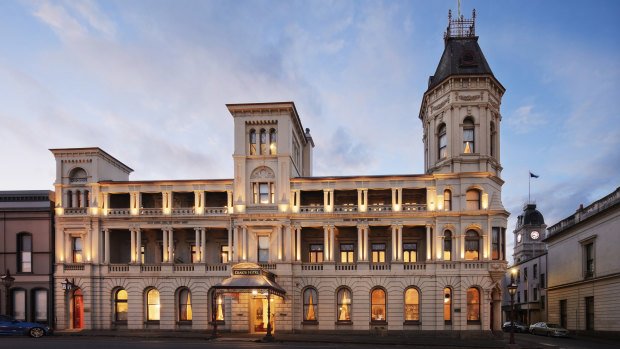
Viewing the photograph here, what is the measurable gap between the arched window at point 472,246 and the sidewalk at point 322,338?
6.00 metres

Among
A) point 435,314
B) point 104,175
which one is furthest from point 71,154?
point 435,314

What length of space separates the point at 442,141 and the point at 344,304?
15.2 m

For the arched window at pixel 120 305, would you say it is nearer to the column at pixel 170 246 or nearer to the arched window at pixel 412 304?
the column at pixel 170 246

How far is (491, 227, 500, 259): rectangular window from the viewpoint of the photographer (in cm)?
3519

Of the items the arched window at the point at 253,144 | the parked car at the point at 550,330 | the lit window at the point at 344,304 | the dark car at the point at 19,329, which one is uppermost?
the arched window at the point at 253,144

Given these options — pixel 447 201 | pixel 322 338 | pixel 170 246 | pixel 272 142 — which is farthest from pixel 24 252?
pixel 447 201

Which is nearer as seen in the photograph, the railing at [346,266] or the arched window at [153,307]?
the railing at [346,266]

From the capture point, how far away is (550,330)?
4250 cm

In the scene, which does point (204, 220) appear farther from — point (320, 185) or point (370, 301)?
point (370, 301)

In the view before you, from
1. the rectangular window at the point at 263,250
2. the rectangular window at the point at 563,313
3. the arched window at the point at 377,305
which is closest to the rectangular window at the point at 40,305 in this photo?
the rectangular window at the point at 263,250

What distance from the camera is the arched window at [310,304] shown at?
36438 mm

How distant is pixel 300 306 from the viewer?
119ft

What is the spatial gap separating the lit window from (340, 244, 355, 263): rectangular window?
9.47ft

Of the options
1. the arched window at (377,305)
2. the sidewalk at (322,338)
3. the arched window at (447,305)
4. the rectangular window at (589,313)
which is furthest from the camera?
the rectangular window at (589,313)
